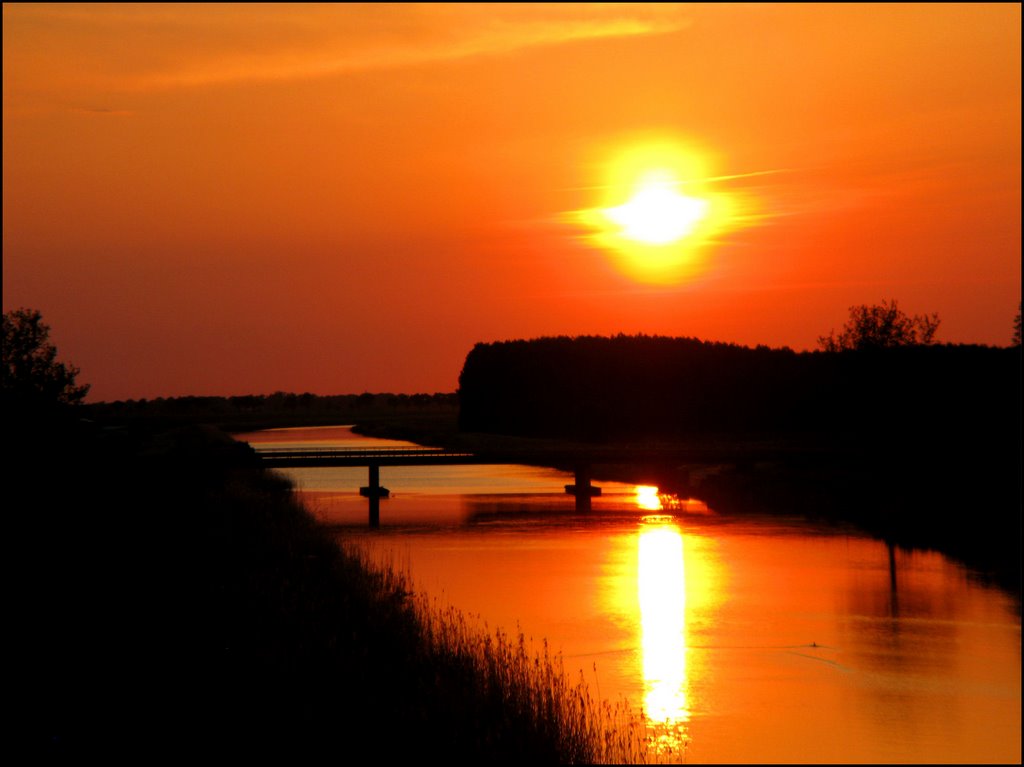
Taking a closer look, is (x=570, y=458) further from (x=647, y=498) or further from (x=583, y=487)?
(x=647, y=498)

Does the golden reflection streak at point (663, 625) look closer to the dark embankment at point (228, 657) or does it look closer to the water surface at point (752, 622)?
the water surface at point (752, 622)

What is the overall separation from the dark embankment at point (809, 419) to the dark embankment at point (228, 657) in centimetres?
1538

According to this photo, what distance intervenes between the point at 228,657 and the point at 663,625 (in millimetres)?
9717

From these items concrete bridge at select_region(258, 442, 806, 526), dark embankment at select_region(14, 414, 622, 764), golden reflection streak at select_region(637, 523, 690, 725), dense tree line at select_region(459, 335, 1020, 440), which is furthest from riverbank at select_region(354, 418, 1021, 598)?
dark embankment at select_region(14, 414, 622, 764)

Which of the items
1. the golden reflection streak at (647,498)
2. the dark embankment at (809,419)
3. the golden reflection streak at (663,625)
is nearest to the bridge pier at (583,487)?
the golden reflection streak at (647,498)

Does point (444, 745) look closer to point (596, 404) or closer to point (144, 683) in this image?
point (144, 683)

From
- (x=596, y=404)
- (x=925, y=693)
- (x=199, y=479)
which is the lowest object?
(x=925, y=693)

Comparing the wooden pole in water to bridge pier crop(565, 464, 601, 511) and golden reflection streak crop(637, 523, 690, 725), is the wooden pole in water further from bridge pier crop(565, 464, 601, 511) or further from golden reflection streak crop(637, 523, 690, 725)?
golden reflection streak crop(637, 523, 690, 725)

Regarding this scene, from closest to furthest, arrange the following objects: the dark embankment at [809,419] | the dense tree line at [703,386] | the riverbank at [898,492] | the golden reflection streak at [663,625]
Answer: the golden reflection streak at [663,625], the riverbank at [898,492], the dark embankment at [809,419], the dense tree line at [703,386]

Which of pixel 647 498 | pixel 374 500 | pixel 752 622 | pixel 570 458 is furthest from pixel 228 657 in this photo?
pixel 647 498

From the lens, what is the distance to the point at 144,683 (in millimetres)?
14289

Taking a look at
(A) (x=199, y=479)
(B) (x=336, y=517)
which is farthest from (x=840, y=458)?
(A) (x=199, y=479)

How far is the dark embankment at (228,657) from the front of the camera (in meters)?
12.5

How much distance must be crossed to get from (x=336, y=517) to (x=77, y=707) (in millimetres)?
31052
